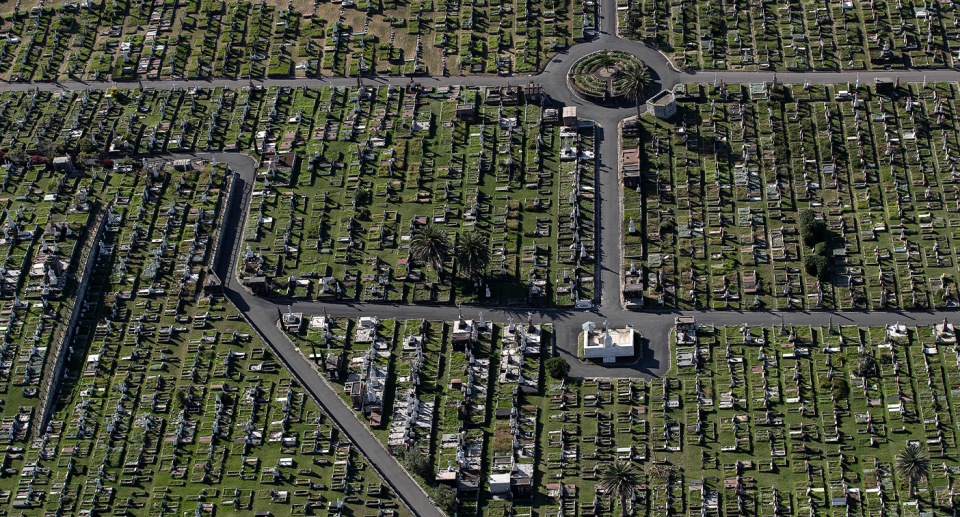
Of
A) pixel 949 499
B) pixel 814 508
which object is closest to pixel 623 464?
pixel 814 508

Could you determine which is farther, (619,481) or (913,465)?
(619,481)

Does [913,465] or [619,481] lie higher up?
[913,465]

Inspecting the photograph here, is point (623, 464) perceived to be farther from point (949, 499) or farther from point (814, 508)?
point (949, 499)

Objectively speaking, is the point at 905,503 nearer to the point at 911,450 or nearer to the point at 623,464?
the point at 911,450

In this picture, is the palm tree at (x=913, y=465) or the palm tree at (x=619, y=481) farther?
the palm tree at (x=619, y=481)

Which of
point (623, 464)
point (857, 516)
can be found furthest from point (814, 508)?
point (623, 464)

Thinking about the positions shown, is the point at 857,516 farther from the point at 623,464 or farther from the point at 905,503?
the point at 623,464

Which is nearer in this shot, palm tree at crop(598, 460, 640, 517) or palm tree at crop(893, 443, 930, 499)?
palm tree at crop(893, 443, 930, 499)
